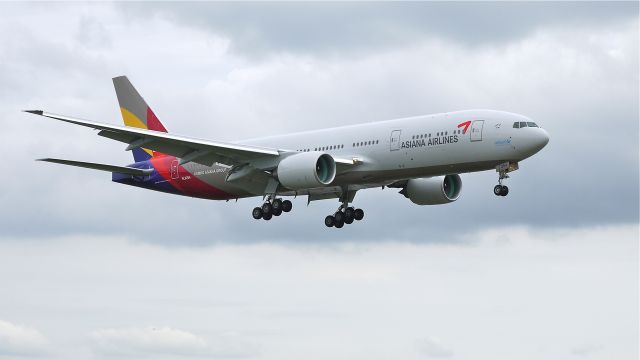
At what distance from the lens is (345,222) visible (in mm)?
69688

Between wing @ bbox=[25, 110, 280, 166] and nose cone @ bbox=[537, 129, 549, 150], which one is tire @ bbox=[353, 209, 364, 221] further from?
nose cone @ bbox=[537, 129, 549, 150]

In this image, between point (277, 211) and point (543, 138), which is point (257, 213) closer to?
point (277, 211)

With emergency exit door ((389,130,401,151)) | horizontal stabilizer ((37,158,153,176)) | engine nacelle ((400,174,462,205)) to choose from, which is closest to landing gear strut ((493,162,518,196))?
emergency exit door ((389,130,401,151))

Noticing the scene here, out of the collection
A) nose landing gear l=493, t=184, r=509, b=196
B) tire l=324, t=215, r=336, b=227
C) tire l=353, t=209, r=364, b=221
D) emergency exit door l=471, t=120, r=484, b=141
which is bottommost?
nose landing gear l=493, t=184, r=509, b=196

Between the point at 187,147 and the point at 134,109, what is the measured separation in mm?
13233

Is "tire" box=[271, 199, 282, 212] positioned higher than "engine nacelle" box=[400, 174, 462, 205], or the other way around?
"engine nacelle" box=[400, 174, 462, 205]

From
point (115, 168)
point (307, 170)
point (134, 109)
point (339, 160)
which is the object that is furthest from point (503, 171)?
point (134, 109)

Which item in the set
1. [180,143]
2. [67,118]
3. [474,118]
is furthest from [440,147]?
[67,118]

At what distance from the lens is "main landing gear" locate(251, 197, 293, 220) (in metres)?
66.2

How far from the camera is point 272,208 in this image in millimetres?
66250

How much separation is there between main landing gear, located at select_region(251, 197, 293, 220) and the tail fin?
12.0 meters

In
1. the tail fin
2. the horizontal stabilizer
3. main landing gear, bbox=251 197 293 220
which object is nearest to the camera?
main landing gear, bbox=251 197 293 220

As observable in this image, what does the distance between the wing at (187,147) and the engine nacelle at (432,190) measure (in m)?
9.33

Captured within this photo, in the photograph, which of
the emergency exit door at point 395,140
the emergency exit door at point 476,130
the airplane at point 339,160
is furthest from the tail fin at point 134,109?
the emergency exit door at point 476,130
